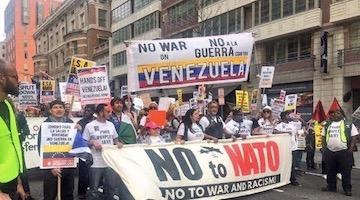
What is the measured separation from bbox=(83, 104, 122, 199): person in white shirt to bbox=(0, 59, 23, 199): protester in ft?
13.0

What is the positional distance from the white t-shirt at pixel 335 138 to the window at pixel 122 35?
43.2 meters

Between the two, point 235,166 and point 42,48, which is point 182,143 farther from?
point 42,48

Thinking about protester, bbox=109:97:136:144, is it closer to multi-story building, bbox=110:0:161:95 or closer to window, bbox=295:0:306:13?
window, bbox=295:0:306:13

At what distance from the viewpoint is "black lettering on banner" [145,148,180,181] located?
7.29 meters

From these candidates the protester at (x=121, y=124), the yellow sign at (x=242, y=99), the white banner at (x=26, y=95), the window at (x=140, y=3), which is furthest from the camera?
the window at (x=140, y=3)

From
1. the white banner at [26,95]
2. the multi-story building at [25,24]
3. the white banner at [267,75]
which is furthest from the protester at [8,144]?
the multi-story building at [25,24]

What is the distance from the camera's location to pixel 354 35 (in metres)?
23.9

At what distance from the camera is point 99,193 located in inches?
280

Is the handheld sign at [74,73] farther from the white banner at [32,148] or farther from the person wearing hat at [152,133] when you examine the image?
the person wearing hat at [152,133]

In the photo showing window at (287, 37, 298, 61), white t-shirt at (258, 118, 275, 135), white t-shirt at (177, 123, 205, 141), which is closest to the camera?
white t-shirt at (177, 123, 205, 141)

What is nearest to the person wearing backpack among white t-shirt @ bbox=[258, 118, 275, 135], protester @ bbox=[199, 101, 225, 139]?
white t-shirt @ bbox=[258, 118, 275, 135]

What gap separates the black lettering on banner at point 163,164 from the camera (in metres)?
7.29

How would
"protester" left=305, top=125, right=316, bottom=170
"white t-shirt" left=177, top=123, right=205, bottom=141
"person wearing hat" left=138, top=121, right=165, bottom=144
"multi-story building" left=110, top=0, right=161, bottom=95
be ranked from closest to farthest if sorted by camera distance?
"person wearing hat" left=138, top=121, right=165, bottom=144 → "white t-shirt" left=177, top=123, right=205, bottom=141 → "protester" left=305, top=125, right=316, bottom=170 → "multi-story building" left=110, top=0, right=161, bottom=95

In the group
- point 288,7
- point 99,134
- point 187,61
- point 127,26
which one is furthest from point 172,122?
point 127,26
